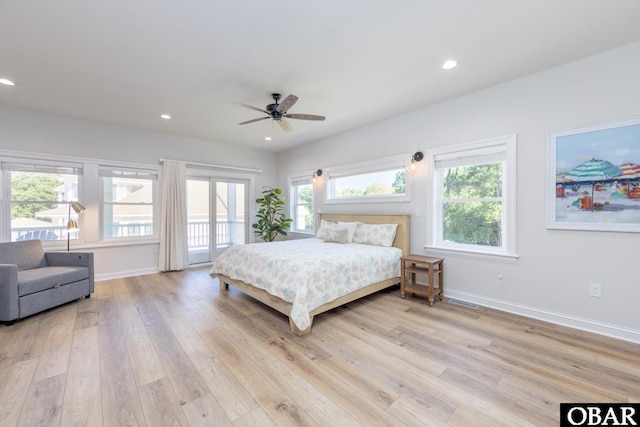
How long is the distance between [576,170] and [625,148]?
0.36 m

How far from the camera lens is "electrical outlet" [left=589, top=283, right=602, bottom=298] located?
2.50 meters

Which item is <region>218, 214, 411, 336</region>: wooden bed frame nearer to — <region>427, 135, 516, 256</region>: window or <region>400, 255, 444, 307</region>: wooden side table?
<region>400, 255, 444, 307</region>: wooden side table

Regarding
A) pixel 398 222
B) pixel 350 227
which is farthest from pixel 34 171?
pixel 398 222

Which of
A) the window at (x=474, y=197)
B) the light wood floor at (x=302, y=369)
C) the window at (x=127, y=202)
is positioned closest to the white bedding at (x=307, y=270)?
the light wood floor at (x=302, y=369)

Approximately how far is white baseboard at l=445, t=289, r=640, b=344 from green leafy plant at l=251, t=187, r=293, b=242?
368 centimetres

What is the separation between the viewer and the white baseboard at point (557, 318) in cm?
238

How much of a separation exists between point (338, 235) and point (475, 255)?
1.94 meters

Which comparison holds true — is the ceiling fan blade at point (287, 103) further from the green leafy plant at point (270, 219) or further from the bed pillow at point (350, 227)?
the green leafy plant at point (270, 219)

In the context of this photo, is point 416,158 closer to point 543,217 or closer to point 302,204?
point 543,217

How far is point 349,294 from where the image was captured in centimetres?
303

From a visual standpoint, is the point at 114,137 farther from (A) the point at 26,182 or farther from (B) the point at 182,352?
(B) the point at 182,352

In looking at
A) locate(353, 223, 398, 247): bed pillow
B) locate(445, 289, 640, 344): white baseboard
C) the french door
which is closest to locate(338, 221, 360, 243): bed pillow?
locate(353, 223, 398, 247): bed pillow

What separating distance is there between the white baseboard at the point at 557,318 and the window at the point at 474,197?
1.95ft

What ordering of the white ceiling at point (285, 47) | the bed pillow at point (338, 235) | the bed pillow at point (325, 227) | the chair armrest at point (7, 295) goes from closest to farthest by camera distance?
the white ceiling at point (285, 47)
the chair armrest at point (7, 295)
the bed pillow at point (338, 235)
the bed pillow at point (325, 227)
